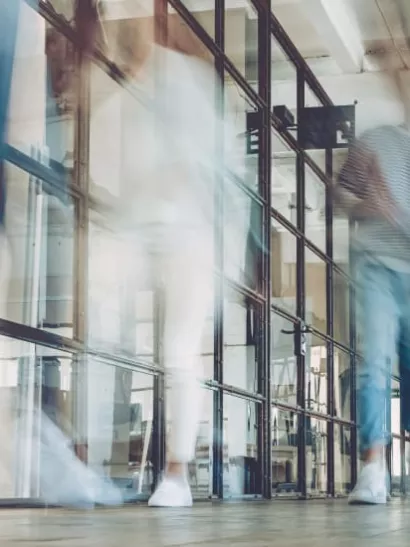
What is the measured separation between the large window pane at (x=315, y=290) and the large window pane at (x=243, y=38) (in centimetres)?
109

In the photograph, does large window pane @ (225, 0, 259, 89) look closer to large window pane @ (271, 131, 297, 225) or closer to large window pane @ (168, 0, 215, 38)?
large window pane @ (168, 0, 215, 38)

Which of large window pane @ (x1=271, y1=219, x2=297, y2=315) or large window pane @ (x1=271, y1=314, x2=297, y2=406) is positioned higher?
large window pane @ (x1=271, y1=219, x2=297, y2=315)

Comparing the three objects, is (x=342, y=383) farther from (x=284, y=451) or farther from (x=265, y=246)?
(x=265, y=246)

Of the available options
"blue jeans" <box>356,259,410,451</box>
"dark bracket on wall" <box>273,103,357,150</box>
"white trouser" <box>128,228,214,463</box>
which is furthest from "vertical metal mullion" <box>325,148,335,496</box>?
"white trouser" <box>128,228,214,463</box>

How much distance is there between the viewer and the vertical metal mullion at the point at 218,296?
314cm

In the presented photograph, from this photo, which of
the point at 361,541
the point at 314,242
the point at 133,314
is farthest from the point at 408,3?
the point at 361,541

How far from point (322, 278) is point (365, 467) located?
2610mm

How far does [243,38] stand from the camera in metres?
3.72

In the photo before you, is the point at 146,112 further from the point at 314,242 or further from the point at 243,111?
the point at 314,242

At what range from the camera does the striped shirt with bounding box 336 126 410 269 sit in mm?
2029

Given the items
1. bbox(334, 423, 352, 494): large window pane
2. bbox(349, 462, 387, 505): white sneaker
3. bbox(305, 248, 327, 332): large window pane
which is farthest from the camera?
bbox(334, 423, 352, 494): large window pane

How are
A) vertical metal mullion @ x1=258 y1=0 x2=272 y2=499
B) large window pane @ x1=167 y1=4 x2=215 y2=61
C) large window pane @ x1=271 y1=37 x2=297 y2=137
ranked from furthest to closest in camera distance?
large window pane @ x1=271 y1=37 x2=297 y2=137 → vertical metal mullion @ x1=258 y1=0 x2=272 y2=499 → large window pane @ x1=167 y1=4 x2=215 y2=61

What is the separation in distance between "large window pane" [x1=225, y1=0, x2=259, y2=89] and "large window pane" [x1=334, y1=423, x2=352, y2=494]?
2.06 metres

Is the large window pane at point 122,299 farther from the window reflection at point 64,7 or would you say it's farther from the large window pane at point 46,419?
the window reflection at point 64,7
